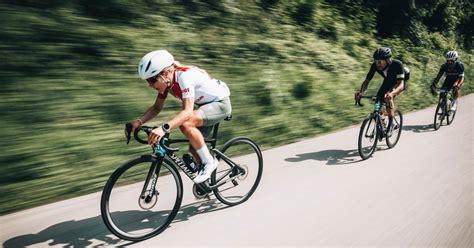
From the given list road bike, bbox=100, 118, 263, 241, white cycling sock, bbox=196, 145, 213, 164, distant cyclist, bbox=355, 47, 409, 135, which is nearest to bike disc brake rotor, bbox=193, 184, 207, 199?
road bike, bbox=100, 118, 263, 241

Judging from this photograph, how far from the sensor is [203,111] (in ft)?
13.5

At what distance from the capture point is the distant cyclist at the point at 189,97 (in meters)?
3.64

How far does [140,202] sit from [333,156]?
13.2 feet

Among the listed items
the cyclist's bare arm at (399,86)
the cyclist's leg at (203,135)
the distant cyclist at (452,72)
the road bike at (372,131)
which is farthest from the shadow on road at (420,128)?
the cyclist's leg at (203,135)

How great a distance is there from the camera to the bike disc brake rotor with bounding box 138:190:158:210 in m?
3.95

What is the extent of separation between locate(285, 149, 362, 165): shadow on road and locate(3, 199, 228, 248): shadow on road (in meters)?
3.04

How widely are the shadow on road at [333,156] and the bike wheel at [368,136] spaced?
7.3 inches

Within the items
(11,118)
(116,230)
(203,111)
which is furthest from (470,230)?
(11,118)

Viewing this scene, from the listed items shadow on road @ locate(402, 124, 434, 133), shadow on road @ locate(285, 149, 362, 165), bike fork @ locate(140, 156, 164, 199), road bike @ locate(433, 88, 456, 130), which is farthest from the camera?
road bike @ locate(433, 88, 456, 130)

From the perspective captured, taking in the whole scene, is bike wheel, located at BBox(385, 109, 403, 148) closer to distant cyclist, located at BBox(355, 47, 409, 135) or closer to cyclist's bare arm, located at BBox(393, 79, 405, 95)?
distant cyclist, located at BBox(355, 47, 409, 135)

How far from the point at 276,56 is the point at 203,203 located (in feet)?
18.1

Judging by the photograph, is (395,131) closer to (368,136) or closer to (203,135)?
(368,136)

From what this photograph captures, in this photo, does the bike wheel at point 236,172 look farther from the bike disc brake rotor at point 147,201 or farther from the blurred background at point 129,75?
the blurred background at point 129,75

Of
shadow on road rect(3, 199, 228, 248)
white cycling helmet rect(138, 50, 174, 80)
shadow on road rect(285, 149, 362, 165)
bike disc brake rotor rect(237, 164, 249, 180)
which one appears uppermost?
white cycling helmet rect(138, 50, 174, 80)
